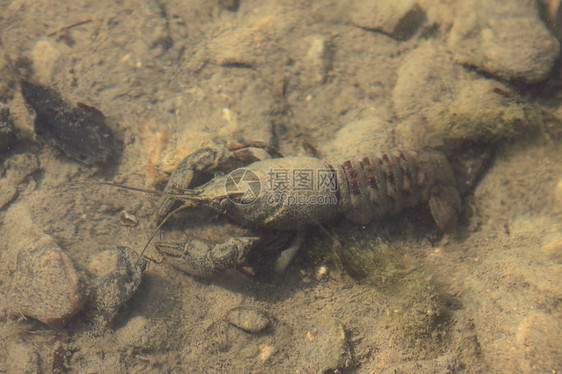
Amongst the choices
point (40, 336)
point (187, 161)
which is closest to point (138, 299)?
point (40, 336)

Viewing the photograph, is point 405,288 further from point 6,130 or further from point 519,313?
point 6,130

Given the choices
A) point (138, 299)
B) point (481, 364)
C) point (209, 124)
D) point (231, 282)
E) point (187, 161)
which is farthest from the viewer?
point (209, 124)

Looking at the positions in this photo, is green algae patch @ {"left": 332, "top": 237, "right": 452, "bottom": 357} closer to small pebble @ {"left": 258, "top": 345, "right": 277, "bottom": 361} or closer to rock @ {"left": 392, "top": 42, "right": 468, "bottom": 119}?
small pebble @ {"left": 258, "top": 345, "right": 277, "bottom": 361}

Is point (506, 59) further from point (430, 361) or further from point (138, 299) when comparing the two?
point (138, 299)

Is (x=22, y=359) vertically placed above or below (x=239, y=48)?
below

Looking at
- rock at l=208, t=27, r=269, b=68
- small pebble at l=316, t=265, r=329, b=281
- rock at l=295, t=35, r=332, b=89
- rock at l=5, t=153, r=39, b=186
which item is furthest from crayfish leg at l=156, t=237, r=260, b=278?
rock at l=208, t=27, r=269, b=68

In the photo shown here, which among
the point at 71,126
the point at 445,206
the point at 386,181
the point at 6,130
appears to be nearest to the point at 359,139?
the point at 386,181

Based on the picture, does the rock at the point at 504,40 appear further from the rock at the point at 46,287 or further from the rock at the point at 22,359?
the rock at the point at 22,359
